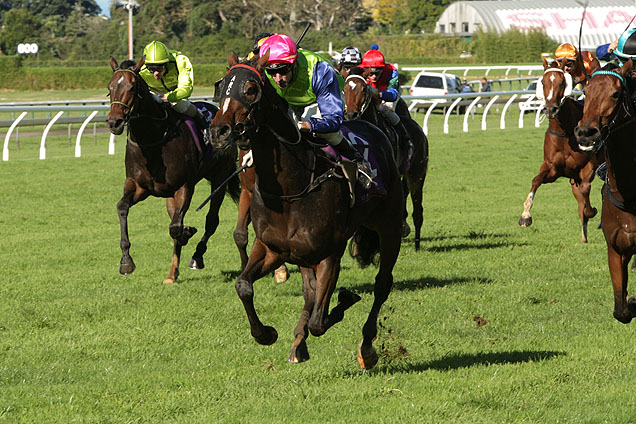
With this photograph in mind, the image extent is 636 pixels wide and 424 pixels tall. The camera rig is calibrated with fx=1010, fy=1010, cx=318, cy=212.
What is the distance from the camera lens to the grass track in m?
5.10

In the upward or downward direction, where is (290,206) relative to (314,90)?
downward

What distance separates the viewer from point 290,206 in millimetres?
5234

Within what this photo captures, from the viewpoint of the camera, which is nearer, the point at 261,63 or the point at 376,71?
the point at 261,63

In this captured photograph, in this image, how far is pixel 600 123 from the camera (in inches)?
202

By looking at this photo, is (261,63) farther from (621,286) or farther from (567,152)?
(567,152)

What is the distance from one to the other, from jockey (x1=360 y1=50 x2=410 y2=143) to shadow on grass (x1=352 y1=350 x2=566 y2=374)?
3815 millimetres

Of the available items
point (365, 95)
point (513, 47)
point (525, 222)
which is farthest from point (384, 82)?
point (513, 47)

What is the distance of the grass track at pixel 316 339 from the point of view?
5102 mm

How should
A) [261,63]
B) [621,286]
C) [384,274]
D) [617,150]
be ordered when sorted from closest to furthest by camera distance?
[261,63] → [617,150] → [621,286] → [384,274]

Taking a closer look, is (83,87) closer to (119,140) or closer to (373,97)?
(119,140)

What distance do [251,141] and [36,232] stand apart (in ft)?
24.5

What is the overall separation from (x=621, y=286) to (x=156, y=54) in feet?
15.3

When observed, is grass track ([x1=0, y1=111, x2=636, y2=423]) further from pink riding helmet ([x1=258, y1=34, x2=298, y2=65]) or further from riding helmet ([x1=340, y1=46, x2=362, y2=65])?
riding helmet ([x1=340, y1=46, x2=362, y2=65])

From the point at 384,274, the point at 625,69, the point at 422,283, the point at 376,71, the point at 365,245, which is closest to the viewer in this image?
the point at 625,69
